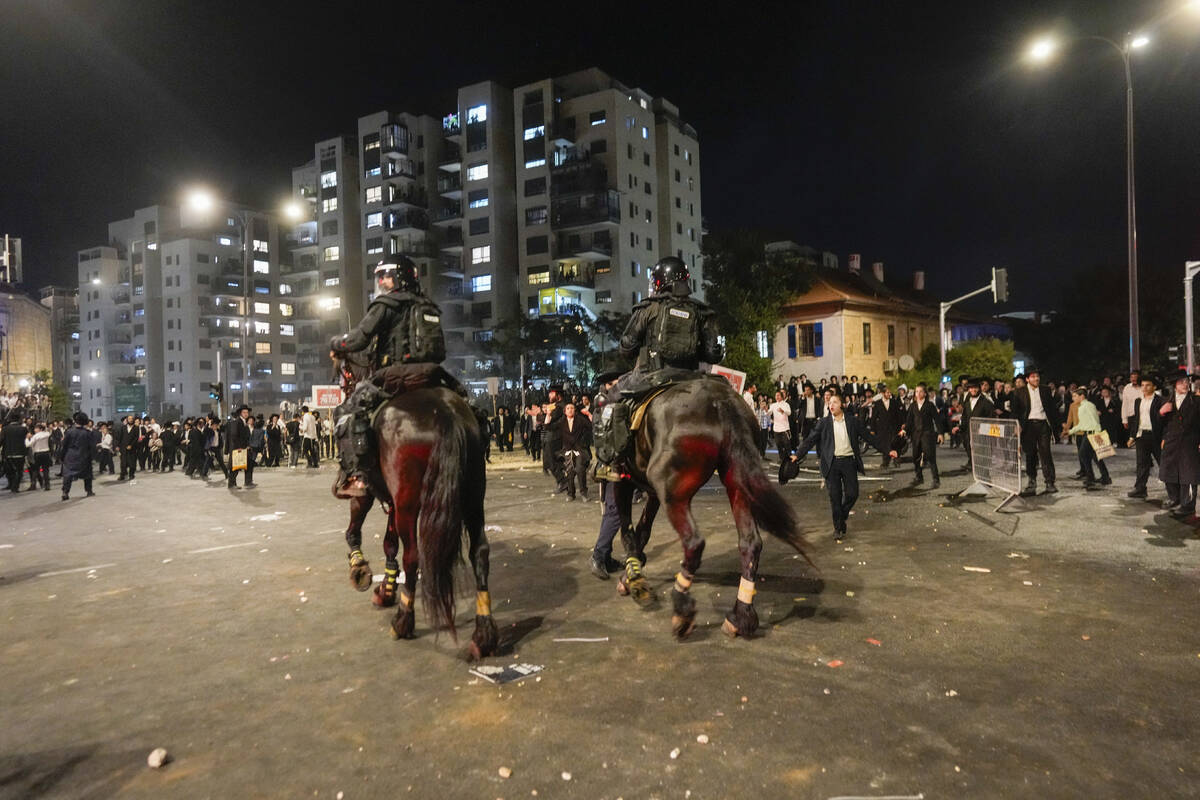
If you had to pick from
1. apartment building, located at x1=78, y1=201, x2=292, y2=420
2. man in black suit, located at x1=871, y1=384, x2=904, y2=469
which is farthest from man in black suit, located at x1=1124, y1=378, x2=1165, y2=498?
apartment building, located at x1=78, y1=201, x2=292, y2=420

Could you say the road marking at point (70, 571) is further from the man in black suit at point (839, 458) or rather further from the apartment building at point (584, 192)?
the apartment building at point (584, 192)

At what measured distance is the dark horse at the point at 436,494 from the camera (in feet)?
16.6

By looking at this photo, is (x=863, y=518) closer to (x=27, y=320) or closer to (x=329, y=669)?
(x=329, y=669)

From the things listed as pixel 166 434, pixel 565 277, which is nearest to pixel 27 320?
pixel 565 277

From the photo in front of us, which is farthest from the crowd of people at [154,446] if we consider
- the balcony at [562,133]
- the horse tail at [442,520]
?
the balcony at [562,133]

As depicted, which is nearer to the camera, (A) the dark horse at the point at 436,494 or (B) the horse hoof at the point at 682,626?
(A) the dark horse at the point at 436,494

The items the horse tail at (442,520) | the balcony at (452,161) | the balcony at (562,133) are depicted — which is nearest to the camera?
the horse tail at (442,520)

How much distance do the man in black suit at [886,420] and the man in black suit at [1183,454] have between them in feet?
26.8

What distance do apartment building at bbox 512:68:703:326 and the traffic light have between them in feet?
107

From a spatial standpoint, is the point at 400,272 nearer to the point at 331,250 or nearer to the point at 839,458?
the point at 839,458

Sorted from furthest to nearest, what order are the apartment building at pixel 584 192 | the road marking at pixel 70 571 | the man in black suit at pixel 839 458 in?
the apartment building at pixel 584 192 → the man in black suit at pixel 839 458 → the road marking at pixel 70 571

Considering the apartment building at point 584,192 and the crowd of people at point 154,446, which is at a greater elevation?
the apartment building at point 584,192

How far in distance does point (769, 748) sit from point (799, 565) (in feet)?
14.5

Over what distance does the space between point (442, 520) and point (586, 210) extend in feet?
174
